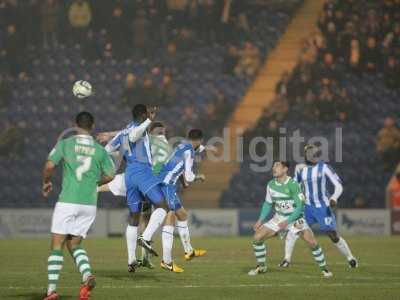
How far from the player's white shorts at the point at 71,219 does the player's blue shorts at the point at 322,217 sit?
7242 mm

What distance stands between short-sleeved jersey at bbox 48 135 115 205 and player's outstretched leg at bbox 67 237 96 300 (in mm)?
540

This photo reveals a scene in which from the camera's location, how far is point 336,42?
3575 centimetres

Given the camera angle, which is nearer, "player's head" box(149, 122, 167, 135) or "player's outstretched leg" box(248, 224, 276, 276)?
"player's outstretched leg" box(248, 224, 276, 276)

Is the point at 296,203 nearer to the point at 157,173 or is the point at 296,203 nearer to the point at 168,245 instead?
the point at 168,245

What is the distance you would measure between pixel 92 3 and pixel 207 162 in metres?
8.63

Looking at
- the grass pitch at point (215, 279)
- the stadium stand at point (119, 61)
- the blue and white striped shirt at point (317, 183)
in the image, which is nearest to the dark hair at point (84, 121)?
the grass pitch at point (215, 279)

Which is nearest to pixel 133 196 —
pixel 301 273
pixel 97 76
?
pixel 301 273

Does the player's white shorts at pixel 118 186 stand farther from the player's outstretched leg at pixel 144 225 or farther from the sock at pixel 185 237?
the sock at pixel 185 237

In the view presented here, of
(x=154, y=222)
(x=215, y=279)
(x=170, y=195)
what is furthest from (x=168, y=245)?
(x=215, y=279)

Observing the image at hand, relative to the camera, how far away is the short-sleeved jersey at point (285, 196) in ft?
47.5

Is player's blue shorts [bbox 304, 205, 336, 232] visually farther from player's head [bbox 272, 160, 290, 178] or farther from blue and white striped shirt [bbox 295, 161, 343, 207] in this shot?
player's head [bbox 272, 160, 290, 178]

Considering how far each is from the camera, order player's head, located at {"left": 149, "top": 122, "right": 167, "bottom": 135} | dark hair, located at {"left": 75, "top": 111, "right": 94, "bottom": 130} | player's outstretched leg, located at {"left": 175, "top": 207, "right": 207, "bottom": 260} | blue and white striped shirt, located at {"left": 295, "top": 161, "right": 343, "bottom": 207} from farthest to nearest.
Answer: blue and white striped shirt, located at {"left": 295, "top": 161, "right": 343, "bottom": 207}, player's head, located at {"left": 149, "top": 122, "right": 167, "bottom": 135}, player's outstretched leg, located at {"left": 175, "top": 207, "right": 207, "bottom": 260}, dark hair, located at {"left": 75, "top": 111, "right": 94, "bottom": 130}

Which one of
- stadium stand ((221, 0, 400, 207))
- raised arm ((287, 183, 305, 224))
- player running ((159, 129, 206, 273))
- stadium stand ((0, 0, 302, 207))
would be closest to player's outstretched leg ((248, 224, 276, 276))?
raised arm ((287, 183, 305, 224))

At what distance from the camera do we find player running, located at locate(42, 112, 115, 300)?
33.9 ft
